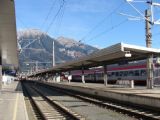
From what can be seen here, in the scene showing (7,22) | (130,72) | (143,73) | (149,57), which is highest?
(7,22)

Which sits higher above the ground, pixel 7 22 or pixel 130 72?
pixel 7 22

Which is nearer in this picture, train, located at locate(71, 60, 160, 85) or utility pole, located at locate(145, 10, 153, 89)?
utility pole, located at locate(145, 10, 153, 89)

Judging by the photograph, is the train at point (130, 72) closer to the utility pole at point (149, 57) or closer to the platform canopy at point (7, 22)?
the utility pole at point (149, 57)

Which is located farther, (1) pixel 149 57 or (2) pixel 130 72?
(2) pixel 130 72

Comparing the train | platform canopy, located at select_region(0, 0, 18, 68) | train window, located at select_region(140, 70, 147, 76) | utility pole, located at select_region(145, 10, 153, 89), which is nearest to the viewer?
platform canopy, located at select_region(0, 0, 18, 68)

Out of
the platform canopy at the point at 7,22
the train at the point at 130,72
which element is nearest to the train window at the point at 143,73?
the train at the point at 130,72

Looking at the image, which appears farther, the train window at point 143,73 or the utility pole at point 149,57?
the train window at point 143,73

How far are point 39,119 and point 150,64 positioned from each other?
18.2 metres

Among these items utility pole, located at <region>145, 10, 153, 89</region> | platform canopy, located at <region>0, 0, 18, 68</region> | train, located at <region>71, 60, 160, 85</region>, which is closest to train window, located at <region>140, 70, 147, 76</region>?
train, located at <region>71, 60, 160, 85</region>

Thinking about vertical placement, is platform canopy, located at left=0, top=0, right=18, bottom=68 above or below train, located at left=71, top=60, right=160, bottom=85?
above

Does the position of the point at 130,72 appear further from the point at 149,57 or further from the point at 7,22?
the point at 7,22

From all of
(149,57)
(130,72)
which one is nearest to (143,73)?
(130,72)

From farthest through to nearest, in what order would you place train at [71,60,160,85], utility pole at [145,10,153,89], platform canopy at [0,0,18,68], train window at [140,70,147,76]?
train window at [140,70,147,76] < train at [71,60,160,85] < utility pole at [145,10,153,89] < platform canopy at [0,0,18,68]

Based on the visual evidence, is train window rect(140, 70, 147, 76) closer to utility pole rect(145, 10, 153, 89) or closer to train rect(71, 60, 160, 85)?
train rect(71, 60, 160, 85)
